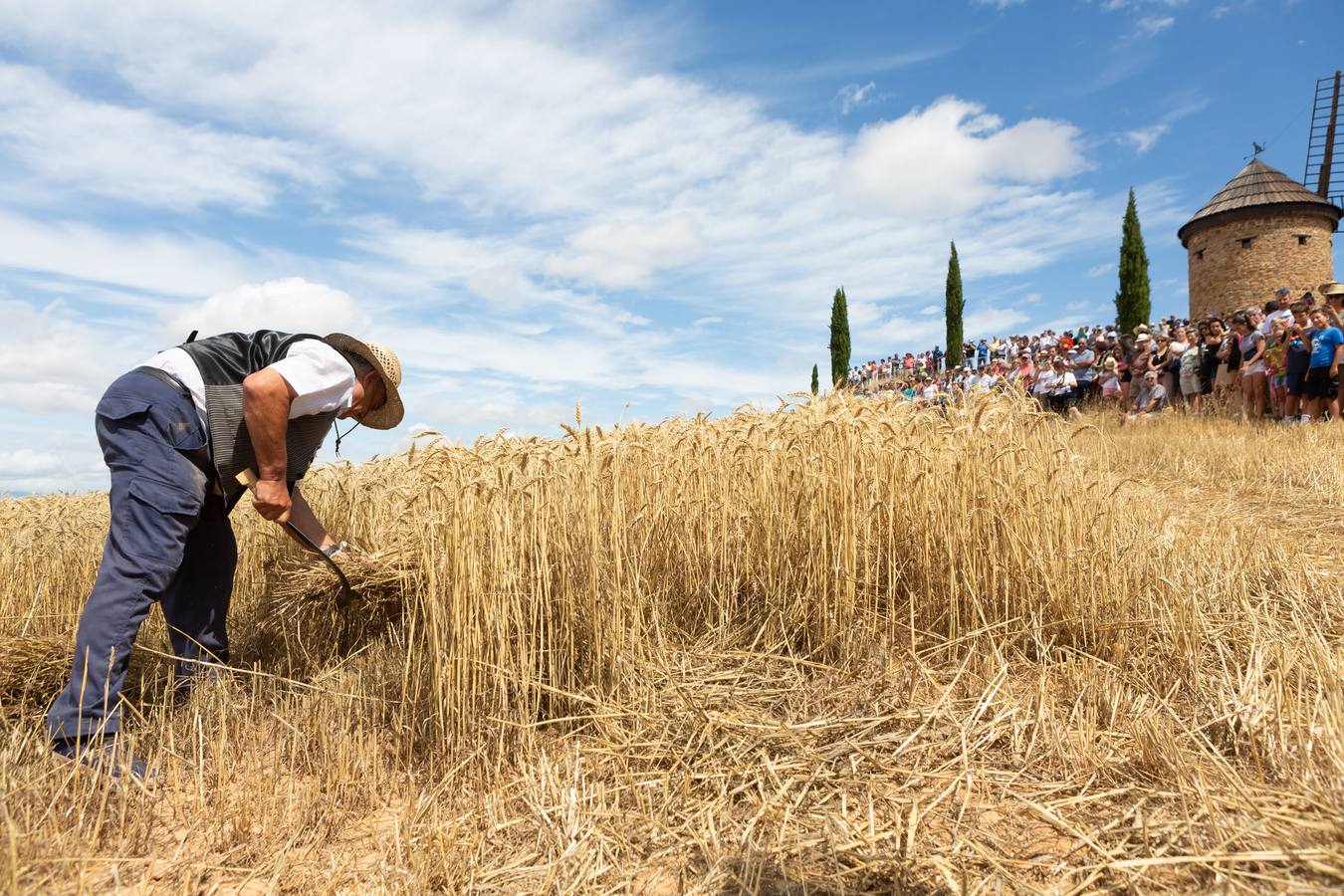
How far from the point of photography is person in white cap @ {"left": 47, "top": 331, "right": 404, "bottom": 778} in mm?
2361

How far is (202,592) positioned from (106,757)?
84 centimetres

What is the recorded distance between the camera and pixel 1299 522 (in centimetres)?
482

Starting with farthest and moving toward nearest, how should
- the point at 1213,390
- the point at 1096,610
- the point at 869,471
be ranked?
the point at 1213,390
the point at 869,471
the point at 1096,610

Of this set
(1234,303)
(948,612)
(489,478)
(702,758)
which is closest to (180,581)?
(489,478)

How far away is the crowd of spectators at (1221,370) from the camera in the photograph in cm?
798

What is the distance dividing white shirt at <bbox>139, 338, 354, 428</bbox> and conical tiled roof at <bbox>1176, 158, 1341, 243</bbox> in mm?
31353

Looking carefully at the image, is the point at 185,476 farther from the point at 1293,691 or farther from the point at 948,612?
the point at 1293,691

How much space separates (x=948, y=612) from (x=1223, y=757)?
113 centimetres

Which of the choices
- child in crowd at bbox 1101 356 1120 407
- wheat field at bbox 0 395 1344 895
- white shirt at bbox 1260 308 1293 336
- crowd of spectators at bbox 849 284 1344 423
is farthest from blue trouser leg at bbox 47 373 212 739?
child in crowd at bbox 1101 356 1120 407

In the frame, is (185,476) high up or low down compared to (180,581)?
up

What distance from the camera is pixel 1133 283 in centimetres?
2811

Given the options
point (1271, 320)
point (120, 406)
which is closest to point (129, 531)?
point (120, 406)

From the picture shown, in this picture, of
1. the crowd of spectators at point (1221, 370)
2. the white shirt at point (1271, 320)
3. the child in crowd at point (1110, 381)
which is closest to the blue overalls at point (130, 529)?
the crowd of spectators at point (1221, 370)

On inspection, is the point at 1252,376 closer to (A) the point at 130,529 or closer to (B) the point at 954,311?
(A) the point at 130,529
